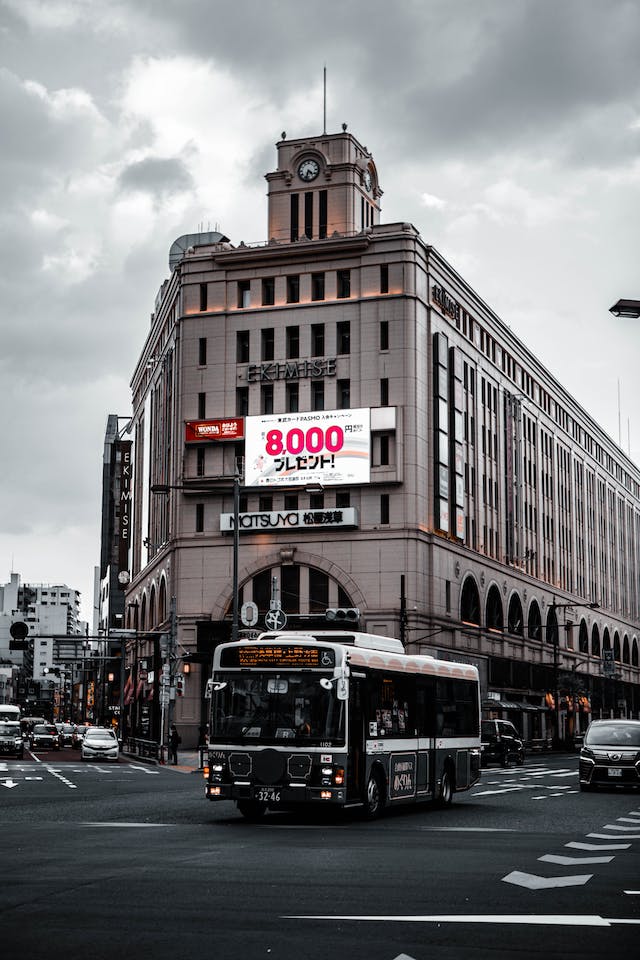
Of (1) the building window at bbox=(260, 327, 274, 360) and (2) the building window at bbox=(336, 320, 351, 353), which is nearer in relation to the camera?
(2) the building window at bbox=(336, 320, 351, 353)

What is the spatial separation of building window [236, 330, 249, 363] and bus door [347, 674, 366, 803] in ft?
183

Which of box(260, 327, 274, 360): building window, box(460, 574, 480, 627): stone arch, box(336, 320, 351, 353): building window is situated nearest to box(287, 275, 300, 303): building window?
box(260, 327, 274, 360): building window

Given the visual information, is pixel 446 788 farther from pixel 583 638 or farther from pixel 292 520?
pixel 583 638

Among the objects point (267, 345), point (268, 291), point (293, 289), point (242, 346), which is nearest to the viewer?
point (267, 345)

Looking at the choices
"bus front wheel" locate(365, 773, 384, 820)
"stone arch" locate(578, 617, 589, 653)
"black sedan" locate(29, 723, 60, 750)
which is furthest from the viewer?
"stone arch" locate(578, 617, 589, 653)

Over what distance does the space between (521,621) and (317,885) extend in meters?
83.6

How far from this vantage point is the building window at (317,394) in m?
75.9

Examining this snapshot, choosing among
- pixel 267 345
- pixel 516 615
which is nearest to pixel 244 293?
pixel 267 345

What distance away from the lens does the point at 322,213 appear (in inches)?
3236

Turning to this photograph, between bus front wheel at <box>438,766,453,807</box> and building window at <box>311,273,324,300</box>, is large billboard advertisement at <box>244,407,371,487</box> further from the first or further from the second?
bus front wheel at <box>438,766,453,807</box>

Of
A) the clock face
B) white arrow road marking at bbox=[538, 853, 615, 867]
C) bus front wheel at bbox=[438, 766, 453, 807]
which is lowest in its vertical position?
bus front wheel at bbox=[438, 766, 453, 807]

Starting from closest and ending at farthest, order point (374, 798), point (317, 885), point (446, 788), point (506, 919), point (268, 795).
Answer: point (506, 919), point (317, 885), point (268, 795), point (374, 798), point (446, 788)

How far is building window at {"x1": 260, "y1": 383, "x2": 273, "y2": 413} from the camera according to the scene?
7675cm

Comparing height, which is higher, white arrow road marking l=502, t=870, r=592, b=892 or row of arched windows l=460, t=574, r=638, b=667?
row of arched windows l=460, t=574, r=638, b=667
